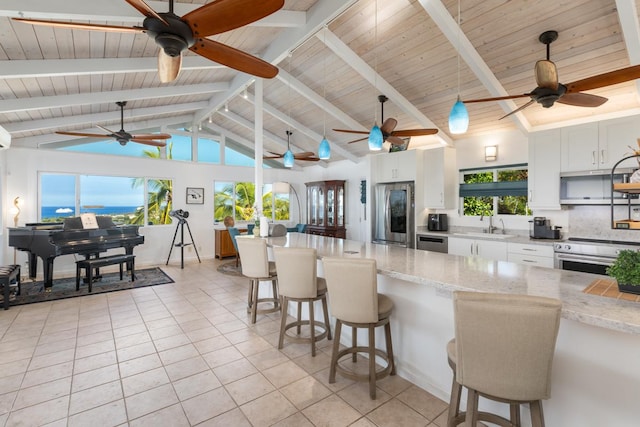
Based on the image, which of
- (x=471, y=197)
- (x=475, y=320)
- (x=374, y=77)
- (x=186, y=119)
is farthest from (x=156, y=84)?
(x=471, y=197)

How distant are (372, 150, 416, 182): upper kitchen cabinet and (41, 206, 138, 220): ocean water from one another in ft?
18.1

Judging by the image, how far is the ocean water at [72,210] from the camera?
5.80 metres

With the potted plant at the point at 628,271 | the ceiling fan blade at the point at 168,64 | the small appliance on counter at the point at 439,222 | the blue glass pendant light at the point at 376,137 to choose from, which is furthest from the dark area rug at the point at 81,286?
the potted plant at the point at 628,271

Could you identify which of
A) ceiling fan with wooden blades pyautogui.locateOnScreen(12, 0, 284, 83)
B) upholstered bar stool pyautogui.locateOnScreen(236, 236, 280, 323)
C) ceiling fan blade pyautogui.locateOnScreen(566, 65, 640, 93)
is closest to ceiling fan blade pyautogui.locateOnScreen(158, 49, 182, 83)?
ceiling fan with wooden blades pyautogui.locateOnScreen(12, 0, 284, 83)

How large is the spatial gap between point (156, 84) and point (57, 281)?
393 cm

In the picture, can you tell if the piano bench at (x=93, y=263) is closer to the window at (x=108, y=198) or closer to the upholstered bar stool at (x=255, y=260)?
the window at (x=108, y=198)

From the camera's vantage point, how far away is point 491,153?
16.2ft

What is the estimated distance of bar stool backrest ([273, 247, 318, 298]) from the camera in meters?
2.58

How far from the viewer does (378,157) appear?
247 inches

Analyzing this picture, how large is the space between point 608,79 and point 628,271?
160cm

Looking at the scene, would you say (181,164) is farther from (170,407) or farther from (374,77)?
(170,407)

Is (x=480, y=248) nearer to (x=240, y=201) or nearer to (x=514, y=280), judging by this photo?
(x=514, y=280)

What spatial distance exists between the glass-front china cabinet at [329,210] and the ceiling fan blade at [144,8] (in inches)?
240

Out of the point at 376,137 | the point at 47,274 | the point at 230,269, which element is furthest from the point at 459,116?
the point at 47,274
